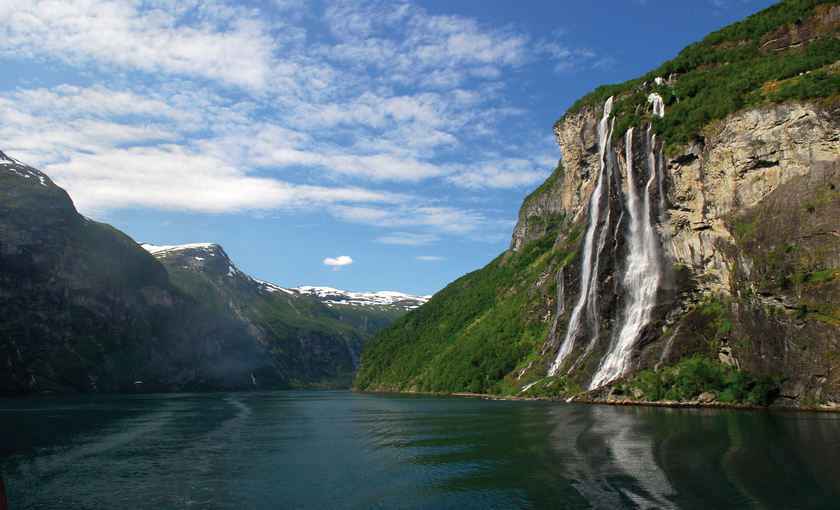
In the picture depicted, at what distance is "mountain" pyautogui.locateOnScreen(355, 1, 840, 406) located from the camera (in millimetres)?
55500

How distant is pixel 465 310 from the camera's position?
169500 mm

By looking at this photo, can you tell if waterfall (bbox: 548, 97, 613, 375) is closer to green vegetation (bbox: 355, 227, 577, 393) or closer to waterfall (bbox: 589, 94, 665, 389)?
waterfall (bbox: 589, 94, 665, 389)

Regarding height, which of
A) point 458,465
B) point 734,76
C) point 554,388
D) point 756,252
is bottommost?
point 458,465

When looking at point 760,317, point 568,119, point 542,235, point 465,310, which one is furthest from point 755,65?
point 465,310

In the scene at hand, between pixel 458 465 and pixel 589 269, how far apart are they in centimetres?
5927

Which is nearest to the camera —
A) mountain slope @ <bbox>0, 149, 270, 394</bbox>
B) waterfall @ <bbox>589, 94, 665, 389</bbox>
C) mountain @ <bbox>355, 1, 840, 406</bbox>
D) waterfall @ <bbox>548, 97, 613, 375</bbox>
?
mountain @ <bbox>355, 1, 840, 406</bbox>

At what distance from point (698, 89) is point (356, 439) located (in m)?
64.7

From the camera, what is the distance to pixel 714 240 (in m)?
A: 69.4

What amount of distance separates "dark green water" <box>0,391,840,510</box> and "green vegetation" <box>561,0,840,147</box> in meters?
35.6

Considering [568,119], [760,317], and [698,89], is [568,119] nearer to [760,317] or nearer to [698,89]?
[698,89]

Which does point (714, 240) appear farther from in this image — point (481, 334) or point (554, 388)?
point (481, 334)

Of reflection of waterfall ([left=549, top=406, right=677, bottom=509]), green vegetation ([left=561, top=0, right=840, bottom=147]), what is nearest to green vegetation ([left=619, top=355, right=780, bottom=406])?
reflection of waterfall ([left=549, top=406, right=677, bottom=509])

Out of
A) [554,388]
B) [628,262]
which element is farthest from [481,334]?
[628,262]

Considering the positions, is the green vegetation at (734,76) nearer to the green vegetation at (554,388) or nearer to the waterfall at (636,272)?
the waterfall at (636,272)
